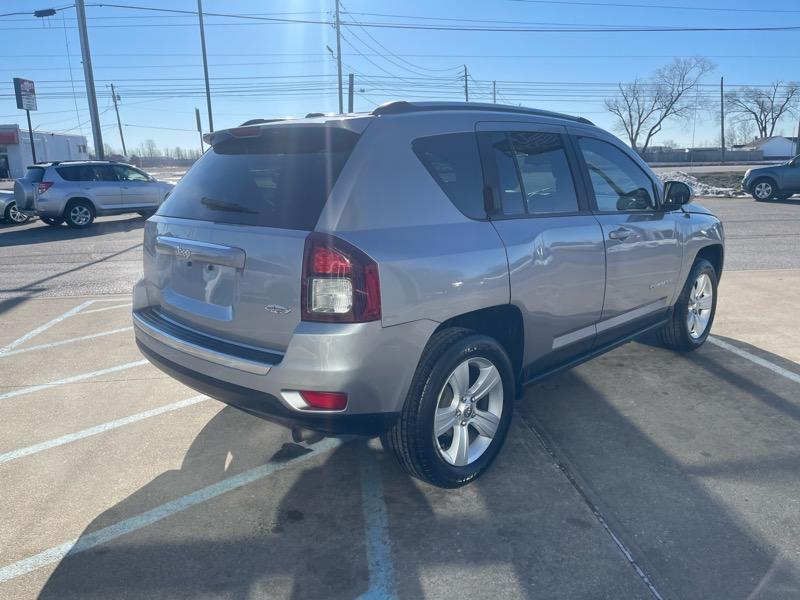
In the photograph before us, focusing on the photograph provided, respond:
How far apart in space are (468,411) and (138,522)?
169 centimetres

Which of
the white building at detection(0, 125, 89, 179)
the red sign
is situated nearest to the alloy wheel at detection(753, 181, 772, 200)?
the white building at detection(0, 125, 89, 179)

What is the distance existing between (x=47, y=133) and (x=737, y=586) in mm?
A: 61688

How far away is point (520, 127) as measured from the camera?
149 inches

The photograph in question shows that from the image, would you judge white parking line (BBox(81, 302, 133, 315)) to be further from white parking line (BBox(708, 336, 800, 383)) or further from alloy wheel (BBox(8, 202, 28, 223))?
alloy wheel (BBox(8, 202, 28, 223))

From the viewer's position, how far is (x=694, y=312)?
5391mm

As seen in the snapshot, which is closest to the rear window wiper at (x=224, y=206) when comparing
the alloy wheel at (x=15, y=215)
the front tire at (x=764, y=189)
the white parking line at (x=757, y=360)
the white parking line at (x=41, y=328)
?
the white parking line at (x=41, y=328)

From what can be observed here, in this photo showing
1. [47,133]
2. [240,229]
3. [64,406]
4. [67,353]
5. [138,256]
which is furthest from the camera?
[47,133]

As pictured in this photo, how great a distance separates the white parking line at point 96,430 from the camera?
371 cm

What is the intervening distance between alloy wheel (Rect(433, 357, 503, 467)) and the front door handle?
133cm

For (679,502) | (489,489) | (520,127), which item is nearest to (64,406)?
(489,489)

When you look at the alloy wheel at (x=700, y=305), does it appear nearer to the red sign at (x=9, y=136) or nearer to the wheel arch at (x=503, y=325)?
the wheel arch at (x=503, y=325)

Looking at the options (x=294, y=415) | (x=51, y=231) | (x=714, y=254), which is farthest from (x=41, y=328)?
(x=51, y=231)

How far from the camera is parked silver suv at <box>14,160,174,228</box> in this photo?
16125mm

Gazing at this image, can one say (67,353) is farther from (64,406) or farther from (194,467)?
(194,467)
